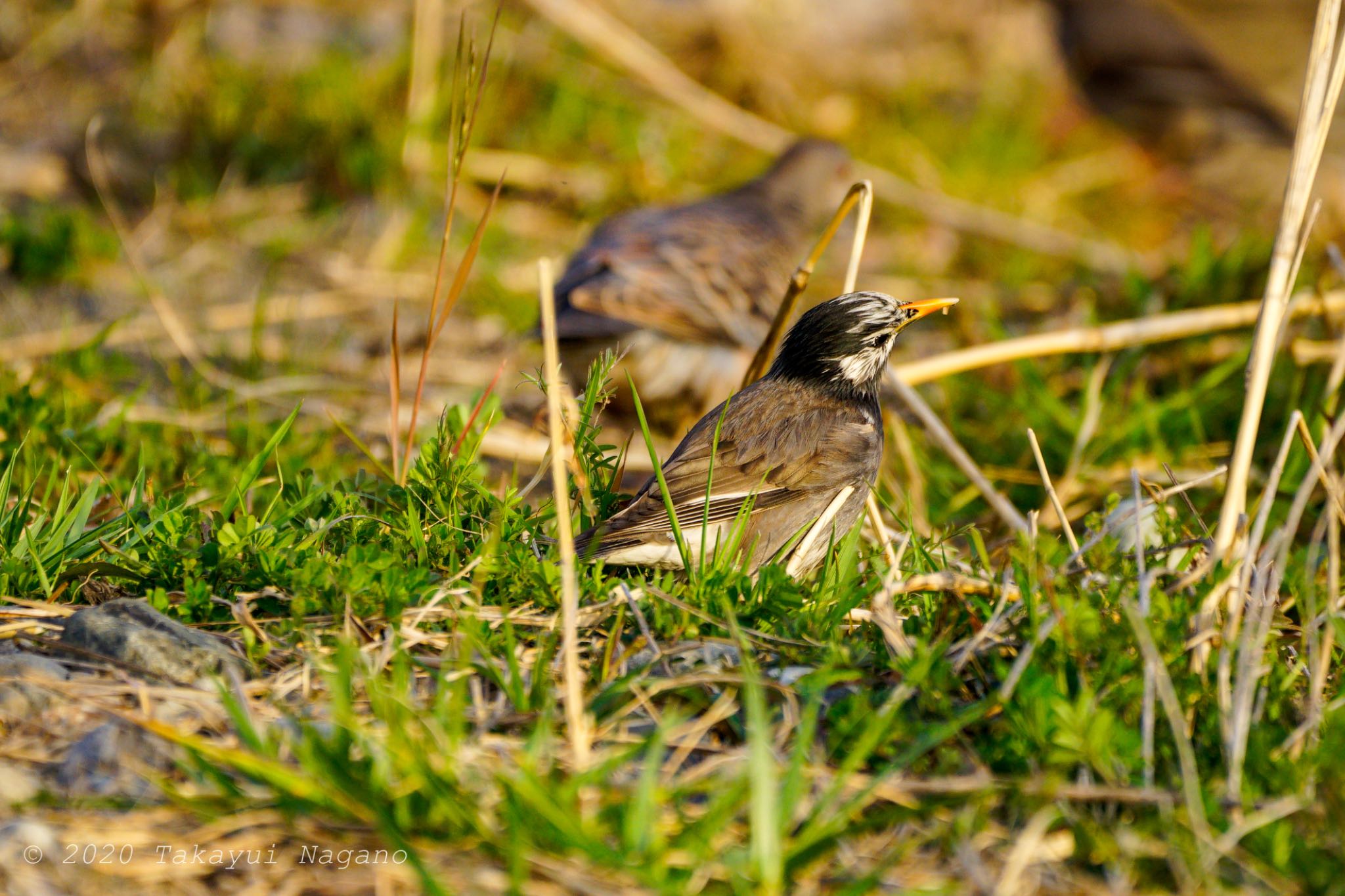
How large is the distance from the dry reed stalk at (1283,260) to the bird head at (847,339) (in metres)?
1.15

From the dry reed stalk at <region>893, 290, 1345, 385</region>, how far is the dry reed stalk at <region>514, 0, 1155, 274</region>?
224 cm

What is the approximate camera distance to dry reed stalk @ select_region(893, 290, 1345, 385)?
15.7 feet

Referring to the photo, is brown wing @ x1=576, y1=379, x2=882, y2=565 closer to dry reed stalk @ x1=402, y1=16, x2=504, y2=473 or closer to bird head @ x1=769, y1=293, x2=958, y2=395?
bird head @ x1=769, y1=293, x2=958, y2=395

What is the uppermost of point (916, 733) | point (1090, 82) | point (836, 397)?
point (1090, 82)

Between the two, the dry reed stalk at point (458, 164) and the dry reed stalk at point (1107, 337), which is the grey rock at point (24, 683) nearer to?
the dry reed stalk at point (458, 164)

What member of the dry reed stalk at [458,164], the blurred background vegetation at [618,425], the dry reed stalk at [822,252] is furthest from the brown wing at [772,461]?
the dry reed stalk at [458,164]

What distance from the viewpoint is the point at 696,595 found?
3.03m

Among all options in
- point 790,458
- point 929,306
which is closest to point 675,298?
point 929,306

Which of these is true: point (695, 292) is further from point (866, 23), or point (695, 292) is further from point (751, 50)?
point (866, 23)

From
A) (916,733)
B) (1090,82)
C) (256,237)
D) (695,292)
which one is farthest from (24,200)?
(1090,82)

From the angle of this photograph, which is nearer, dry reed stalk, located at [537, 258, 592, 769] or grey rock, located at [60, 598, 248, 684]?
dry reed stalk, located at [537, 258, 592, 769]

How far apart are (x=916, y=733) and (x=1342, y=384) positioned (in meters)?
3.51

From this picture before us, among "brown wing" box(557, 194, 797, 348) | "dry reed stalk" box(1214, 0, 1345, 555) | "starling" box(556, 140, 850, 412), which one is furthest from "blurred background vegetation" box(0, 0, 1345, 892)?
"brown wing" box(557, 194, 797, 348)

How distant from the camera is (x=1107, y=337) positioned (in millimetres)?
5176
